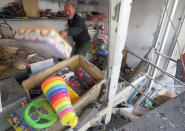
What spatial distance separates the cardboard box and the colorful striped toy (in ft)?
0.30

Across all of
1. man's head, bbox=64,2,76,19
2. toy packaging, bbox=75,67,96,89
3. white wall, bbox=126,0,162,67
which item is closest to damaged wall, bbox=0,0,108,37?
man's head, bbox=64,2,76,19

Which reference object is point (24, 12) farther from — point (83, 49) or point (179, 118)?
point (179, 118)

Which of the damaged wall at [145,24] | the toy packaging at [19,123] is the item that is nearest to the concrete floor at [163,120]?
the toy packaging at [19,123]

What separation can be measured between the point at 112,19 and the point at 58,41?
0.98ft

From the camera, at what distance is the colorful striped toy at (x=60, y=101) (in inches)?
19.7

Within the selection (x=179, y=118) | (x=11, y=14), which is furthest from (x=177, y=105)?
(x=11, y=14)

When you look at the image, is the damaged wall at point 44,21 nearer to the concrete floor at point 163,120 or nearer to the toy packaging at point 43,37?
the toy packaging at point 43,37

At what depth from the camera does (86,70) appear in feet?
2.93

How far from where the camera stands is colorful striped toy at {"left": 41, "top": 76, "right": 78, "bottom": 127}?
0.50 meters

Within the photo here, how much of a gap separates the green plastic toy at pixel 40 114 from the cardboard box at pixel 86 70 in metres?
0.12

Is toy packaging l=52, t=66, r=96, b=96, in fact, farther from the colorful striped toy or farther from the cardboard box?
the colorful striped toy

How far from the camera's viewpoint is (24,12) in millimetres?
1622

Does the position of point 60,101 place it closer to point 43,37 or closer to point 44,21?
point 43,37

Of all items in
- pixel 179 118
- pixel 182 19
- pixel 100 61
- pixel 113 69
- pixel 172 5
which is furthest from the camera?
pixel 100 61
